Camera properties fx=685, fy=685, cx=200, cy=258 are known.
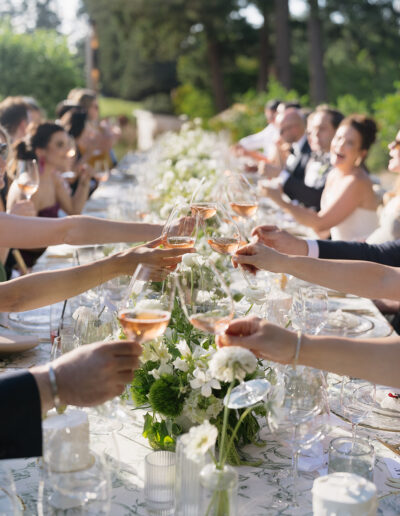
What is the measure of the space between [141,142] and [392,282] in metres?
24.5

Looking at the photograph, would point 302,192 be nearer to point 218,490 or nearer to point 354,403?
point 354,403

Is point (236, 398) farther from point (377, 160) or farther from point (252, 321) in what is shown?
point (377, 160)

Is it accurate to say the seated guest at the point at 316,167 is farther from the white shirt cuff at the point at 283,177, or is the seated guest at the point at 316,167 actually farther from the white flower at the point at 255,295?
the white flower at the point at 255,295

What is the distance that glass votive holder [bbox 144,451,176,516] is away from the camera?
4.58 ft

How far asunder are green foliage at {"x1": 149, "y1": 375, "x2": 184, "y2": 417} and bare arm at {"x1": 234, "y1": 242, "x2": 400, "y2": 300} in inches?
31.9

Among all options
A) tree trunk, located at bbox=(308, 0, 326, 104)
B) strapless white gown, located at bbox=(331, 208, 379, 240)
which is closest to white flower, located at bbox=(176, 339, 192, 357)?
strapless white gown, located at bbox=(331, 208, 379, 240)

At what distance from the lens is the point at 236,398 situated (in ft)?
4.43

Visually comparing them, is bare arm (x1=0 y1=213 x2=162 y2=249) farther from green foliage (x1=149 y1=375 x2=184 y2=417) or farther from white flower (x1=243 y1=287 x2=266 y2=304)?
green foliage (x1=149 y1=375 x2=184 y2=417)

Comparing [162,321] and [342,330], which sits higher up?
[162,321]

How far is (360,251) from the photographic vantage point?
293cm

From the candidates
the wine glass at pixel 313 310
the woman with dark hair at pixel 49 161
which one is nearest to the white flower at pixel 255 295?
the wine glass at pixel 313 310

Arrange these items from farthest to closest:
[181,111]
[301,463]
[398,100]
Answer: [181,111] < [398,100] < [301,463]

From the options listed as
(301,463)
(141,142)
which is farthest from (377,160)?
(301,463)

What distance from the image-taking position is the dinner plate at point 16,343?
2.19 metres
